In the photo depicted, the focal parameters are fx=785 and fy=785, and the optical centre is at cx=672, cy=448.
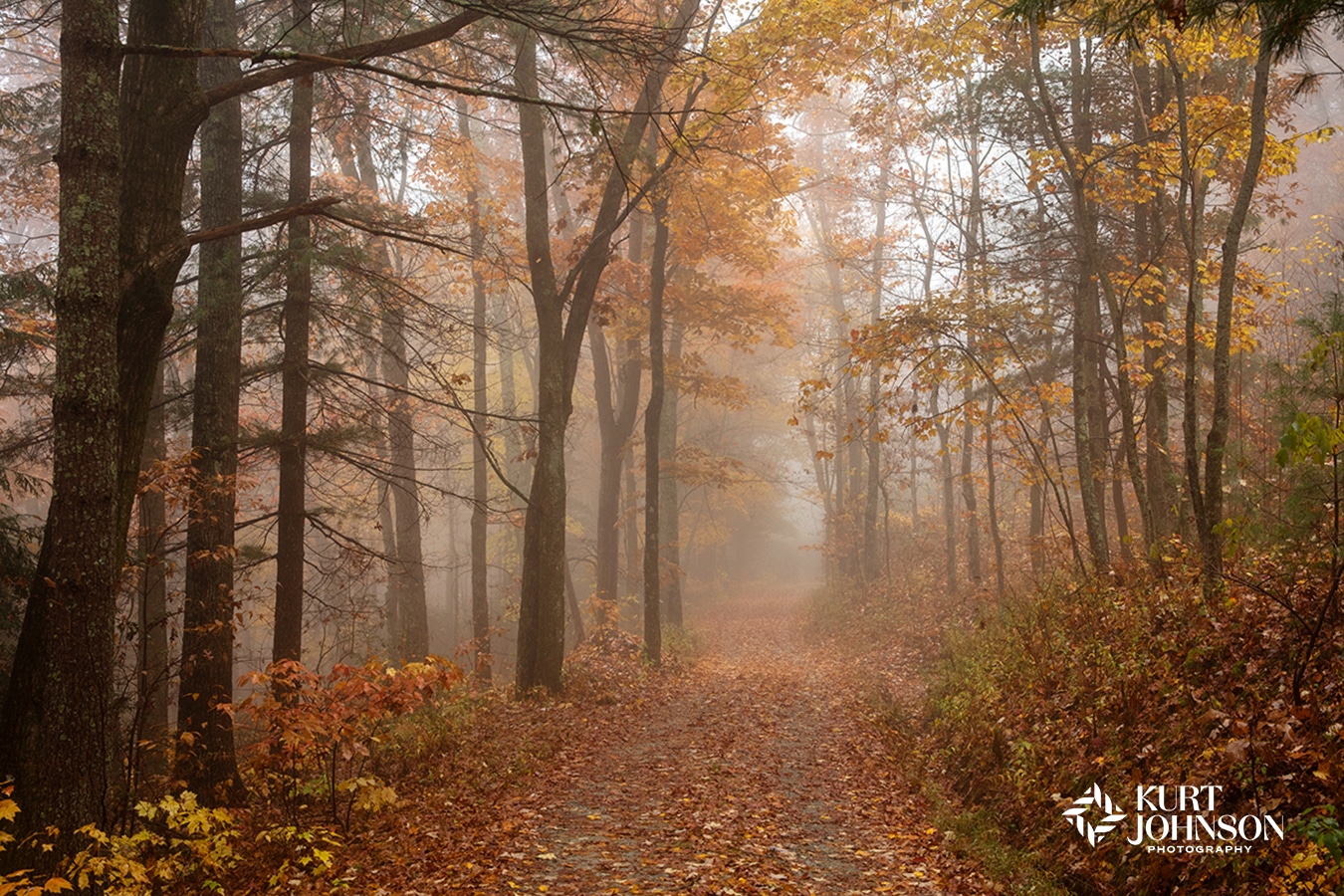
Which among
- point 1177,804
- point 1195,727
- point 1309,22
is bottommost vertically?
point 1177,804

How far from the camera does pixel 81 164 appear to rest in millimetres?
5070

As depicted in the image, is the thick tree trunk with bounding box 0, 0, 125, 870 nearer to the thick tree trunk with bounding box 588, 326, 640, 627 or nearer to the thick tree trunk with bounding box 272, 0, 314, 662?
the thick tree trunk with bounding box 272, 0, 314, 662

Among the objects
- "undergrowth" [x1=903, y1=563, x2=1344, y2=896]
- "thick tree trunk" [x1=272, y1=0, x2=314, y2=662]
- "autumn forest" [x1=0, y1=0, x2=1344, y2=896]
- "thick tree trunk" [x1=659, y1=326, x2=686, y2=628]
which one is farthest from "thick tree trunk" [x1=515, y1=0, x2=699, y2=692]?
"thick tree trunk" [x1=659, y1=326, x2=686, y2=628]

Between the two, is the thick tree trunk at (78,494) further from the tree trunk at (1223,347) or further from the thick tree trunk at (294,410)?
the tree trunk at (1223,347)

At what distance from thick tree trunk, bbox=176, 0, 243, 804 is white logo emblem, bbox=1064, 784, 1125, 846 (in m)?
7.28

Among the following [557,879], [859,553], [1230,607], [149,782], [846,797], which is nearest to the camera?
[557,879]

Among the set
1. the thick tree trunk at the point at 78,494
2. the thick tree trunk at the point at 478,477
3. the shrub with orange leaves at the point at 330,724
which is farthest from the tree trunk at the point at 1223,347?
the thick tree trunk at the point at 478,477

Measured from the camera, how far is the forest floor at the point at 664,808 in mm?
5602

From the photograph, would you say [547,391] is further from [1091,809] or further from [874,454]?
[874,454]

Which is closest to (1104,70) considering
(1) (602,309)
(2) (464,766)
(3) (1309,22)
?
(1) (602,309)

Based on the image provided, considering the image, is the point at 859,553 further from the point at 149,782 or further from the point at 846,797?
the point at 149,782

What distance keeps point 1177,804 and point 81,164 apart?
817 cm

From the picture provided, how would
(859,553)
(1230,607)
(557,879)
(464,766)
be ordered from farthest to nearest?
(859,553) → (464,766) → (1230,607) → (557,879)

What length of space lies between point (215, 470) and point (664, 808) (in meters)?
5.79
